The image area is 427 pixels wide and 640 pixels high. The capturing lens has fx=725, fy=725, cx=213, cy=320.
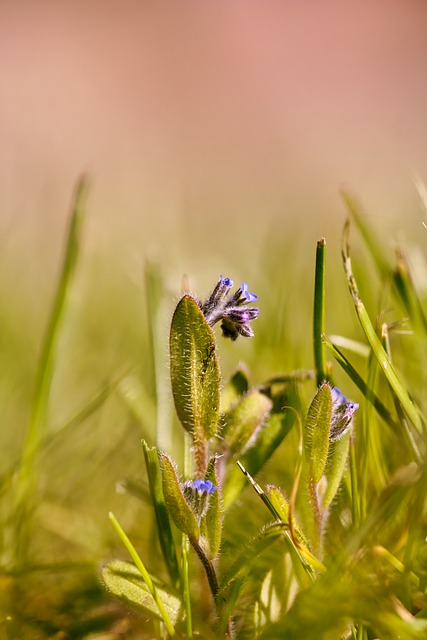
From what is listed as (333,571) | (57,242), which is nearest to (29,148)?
(57,242)

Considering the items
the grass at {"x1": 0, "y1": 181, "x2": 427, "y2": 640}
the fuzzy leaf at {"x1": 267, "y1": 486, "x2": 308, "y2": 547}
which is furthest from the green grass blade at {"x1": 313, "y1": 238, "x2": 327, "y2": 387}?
the fuzzy leaf at {"x1": 267, "y1": 486, "x2": 308, "y2": 547}

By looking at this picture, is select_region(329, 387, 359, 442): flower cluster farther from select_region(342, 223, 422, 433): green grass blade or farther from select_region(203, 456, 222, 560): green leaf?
select_region(203, 456, 222, 560): green leaf

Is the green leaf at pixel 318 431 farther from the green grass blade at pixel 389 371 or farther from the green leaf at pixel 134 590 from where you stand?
the green leaf at pixel 134 590

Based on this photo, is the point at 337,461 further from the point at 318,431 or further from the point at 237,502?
the point at 237,502

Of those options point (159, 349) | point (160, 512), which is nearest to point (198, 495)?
point (160, 512)

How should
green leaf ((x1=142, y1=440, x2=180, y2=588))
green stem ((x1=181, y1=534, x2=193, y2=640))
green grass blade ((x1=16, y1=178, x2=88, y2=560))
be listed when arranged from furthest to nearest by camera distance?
1. green grass blade ((x1=16, y1=178, x2=88, y2=560))
2. green leaf ((x1=142, y1=440, x2=180, y2=588))
3. green stem ((x1=181, y1=534, x2=193, y2=640))

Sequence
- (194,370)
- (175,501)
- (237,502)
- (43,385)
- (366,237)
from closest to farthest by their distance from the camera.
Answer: (175,501), (194,370), (237,502), (43,385), (366,237)

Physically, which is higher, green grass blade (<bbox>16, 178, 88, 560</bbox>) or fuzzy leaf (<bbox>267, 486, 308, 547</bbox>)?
green grass blade (<bbox>16, 178, 88, 560</bbox>)

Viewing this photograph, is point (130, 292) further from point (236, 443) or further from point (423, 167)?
point (423, 167)
